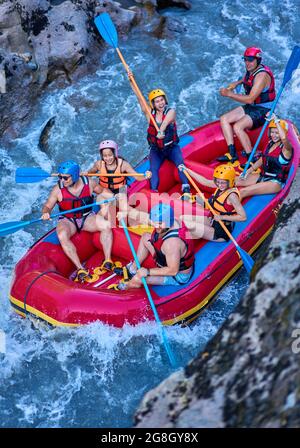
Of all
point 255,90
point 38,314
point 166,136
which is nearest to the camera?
point 38,314

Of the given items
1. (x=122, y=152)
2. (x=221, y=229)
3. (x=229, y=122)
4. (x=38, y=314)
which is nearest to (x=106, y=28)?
(x=122, y=152)

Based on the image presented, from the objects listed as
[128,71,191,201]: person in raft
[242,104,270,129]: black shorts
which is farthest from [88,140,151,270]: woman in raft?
[242,104,270,129]: black shorts

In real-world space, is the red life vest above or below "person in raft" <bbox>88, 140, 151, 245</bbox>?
above

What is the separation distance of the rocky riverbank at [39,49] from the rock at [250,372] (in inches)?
231

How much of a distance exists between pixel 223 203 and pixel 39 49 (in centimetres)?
475

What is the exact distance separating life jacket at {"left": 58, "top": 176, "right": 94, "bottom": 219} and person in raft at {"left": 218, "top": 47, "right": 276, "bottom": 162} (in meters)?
1.74

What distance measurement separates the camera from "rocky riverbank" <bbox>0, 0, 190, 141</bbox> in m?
8.91

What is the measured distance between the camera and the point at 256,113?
7.02 m

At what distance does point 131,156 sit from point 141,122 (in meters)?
0.74

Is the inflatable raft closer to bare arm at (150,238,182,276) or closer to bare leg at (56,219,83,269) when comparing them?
bare leg at (56,219,83,269)

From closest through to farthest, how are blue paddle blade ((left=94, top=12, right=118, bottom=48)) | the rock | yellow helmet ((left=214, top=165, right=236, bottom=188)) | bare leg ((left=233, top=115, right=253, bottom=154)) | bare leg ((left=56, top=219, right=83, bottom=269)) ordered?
the rock < yellow helmet ((left=214, top=165, right=236, bottom=188)) < bare leg ((left=56, top=219, right=83, bottom=269)) < bare leg ((left=233, top=115, right=253, bottom=154)) < blue paddle blade ((left=94, top=12, right=118, bottom=48))

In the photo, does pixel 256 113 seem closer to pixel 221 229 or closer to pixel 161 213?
pixel 221 229

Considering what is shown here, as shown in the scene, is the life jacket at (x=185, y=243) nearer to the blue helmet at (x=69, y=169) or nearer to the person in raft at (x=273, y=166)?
the blue helmet at (x=69, y=169)

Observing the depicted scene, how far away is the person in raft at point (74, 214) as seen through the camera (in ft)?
19.8
